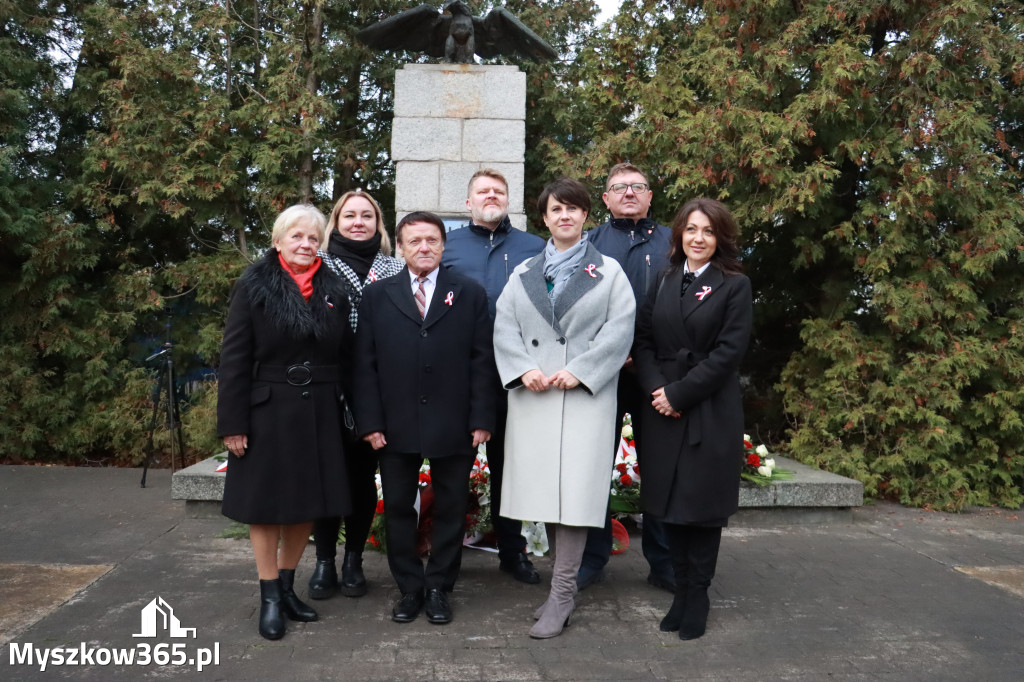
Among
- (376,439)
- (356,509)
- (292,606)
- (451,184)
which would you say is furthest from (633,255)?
(451,184)

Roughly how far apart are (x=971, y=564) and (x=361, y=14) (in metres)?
7.70

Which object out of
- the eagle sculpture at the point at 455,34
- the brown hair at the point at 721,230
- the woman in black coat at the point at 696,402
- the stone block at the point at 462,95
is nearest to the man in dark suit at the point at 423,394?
the woman in black coat at the point at 696,402

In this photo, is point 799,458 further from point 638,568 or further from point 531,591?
point 531,591

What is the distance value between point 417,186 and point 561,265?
10.5ft

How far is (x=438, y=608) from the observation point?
11.9 feet

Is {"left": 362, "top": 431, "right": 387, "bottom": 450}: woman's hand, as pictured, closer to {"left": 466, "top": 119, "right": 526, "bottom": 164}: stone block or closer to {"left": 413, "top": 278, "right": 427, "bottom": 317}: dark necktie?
{"left": 413, "top": 278, "right": 427, "bottom": 317}: dark necktie

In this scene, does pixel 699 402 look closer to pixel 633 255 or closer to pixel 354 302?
pixel 633 255

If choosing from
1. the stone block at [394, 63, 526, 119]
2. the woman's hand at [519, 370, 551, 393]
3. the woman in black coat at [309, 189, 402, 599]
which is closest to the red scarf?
the woman in black coat at [309, 189, 402, 599]

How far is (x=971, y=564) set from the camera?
471 cm

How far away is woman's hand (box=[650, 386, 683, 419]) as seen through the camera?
3.45 m

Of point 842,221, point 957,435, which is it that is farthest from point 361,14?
point 957,435

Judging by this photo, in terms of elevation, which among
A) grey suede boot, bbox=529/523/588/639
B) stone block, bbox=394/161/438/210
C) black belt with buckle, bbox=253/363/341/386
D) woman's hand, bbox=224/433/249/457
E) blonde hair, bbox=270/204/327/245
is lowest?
grey suede boot, bbox=529/523/588/639

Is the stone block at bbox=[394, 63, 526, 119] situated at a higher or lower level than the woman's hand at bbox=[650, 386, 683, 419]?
higher

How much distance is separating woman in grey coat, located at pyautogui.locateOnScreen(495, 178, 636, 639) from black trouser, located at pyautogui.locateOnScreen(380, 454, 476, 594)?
214mm
